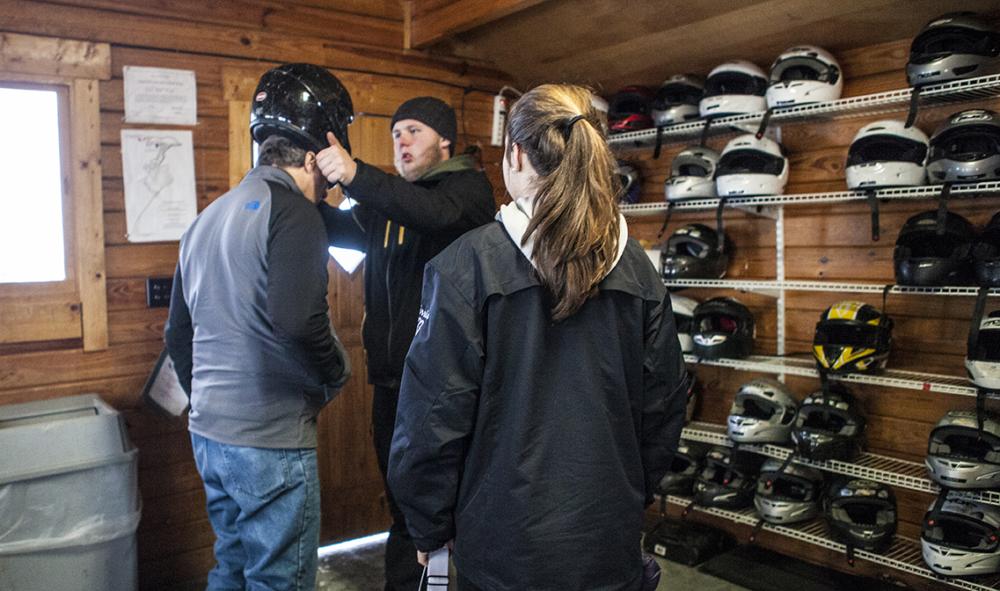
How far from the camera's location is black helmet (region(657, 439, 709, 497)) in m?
3.81

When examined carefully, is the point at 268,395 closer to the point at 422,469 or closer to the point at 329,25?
the point at 422,469

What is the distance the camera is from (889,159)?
3.06 meters

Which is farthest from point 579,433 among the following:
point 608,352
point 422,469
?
point 422,469

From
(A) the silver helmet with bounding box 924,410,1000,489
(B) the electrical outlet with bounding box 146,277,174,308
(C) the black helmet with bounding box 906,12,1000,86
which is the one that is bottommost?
(A) the silver helmet with bounding box 924,410,1000,489

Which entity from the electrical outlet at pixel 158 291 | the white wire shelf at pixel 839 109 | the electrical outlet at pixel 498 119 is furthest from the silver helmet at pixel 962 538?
the electrical outlet at pixel 158 291

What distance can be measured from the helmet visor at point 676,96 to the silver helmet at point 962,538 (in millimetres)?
2126

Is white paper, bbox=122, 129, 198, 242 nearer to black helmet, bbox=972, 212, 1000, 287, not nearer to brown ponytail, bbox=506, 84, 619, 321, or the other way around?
brown ponytail, bbox=506, 84, 619, 321

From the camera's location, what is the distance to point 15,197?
A: 302 cm

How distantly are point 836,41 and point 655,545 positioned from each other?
8.15 feet

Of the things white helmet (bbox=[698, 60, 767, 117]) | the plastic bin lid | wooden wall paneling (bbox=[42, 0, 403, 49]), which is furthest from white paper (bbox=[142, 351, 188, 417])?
white helmet (bbox=[698, 60, 767, 117])

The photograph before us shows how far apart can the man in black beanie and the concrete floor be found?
57cm

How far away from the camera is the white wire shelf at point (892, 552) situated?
2848mm

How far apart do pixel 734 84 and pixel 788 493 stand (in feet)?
6.38

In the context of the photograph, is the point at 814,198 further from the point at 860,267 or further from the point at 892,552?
the point at 892,552
